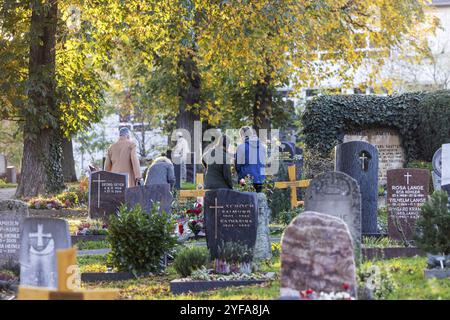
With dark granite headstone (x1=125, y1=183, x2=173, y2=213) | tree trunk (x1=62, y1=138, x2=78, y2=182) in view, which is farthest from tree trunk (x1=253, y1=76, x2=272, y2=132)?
dark granite headstone (x1=125, y1=183, x2=173, y2=213)

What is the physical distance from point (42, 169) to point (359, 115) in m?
8.74

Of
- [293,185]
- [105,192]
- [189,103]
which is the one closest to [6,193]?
[189,103]

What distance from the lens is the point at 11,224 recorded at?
575 inches

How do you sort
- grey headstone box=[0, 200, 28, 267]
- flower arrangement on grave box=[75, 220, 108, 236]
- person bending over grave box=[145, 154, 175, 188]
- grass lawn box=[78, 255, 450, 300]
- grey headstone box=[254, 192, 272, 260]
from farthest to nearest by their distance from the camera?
person bending over grave box=[145, 154, 175, 188] < flower arrangement on grave box=[75, 220, 108, 236] < grey headstone box=[254, 192, 272, 260] < grey headstone box=[0, 200, 28, 267] < grass lawn box=[78, 255, 450, 300]

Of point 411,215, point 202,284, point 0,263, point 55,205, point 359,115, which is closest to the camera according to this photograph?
point 202,284

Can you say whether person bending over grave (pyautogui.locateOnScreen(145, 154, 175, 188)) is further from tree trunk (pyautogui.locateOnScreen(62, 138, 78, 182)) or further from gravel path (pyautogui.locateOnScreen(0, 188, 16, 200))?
tree trunk (pyautogui.locateOnScreen(62, 138, 78, 182))

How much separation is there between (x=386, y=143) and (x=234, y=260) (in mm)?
15675

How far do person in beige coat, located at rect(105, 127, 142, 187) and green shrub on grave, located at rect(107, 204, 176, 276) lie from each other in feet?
23.8

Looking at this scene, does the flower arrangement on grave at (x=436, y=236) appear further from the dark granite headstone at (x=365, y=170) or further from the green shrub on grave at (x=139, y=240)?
the dark granite headstone at (x=365, y=170)

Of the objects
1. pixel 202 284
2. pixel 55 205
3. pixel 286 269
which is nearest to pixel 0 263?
pixel 202 284

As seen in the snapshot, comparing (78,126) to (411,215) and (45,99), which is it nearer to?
(45,99)

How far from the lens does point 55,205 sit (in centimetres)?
2625

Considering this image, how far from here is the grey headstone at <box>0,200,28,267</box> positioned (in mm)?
14523

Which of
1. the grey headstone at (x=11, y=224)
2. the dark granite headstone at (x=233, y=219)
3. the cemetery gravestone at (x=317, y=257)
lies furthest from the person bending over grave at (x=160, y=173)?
the cemetery gravestone at (x=317, y=257)
